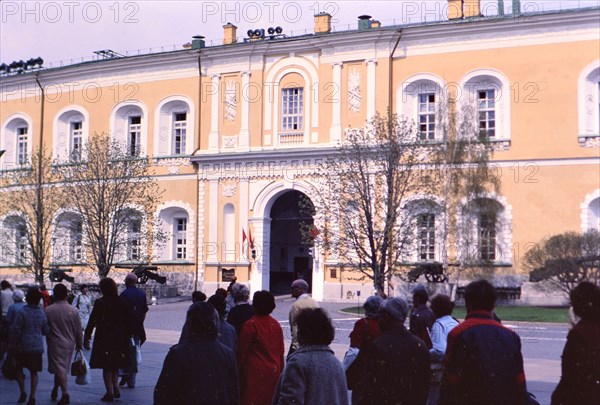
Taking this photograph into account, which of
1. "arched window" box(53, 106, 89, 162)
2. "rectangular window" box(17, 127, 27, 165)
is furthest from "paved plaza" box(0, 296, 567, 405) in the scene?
"rectangular window" box(17, 127, 27, 165)

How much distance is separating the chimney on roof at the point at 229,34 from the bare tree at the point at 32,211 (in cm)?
1116

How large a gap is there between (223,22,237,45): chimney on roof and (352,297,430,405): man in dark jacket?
41031 millimetres

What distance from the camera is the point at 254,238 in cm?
4456

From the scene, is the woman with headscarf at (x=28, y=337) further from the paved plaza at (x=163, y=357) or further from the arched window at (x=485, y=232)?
the arched window at (x=485, y=232)

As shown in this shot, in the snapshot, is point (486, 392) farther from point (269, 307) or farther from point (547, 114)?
point (547, 114)

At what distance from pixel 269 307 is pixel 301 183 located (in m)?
34.2

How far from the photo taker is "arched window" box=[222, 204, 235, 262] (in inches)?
1777

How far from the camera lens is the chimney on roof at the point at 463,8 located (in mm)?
41938

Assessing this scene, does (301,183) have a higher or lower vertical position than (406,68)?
lower

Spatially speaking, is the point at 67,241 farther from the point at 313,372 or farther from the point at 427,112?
the point at 313,372

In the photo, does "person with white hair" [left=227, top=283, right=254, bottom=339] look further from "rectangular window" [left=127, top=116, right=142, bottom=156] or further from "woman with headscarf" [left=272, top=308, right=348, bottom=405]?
"rectangular window" [left=127, top=116, right=142, bottom=156]

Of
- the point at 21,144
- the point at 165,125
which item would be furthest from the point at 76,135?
the point at 165,125

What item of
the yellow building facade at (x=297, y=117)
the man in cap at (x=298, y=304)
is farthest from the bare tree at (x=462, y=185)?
the man in cap at (x=298, y=304)

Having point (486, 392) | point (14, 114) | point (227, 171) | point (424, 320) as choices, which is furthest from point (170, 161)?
point (486, 392)
